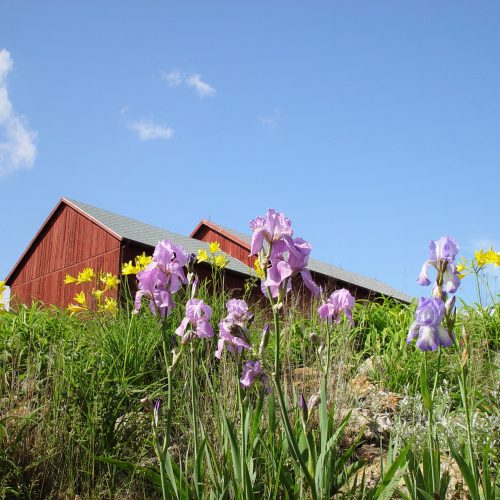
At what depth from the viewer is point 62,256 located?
22453mm

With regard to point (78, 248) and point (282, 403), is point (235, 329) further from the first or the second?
point (78, 248)

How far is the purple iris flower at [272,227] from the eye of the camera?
2025mm

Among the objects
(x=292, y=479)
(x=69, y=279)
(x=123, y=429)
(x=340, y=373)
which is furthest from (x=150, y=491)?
(x=69, y=279)

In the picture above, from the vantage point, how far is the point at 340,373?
413 cm

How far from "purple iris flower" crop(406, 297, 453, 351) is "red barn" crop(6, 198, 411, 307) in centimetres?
1616

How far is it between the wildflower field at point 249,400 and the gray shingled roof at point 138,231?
12.4 metres

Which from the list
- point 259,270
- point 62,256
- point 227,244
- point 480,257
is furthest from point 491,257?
point 227,244

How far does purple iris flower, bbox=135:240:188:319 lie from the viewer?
235 cm

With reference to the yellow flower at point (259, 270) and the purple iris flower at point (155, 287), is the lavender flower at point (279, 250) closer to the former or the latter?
the yellow flower at point (259, 270)

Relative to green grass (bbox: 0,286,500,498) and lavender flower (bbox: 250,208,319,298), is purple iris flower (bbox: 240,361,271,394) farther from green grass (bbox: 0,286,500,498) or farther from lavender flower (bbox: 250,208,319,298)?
lavender flower (bbox: 250,208,319,298)

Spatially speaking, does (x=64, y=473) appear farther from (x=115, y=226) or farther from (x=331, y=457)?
(x=115, y=226)

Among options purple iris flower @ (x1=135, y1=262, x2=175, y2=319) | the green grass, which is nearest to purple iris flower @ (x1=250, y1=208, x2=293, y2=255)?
purple iris flower @ (x1=135, y1=262, x2=175, y2=319)

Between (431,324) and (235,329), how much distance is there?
713mm

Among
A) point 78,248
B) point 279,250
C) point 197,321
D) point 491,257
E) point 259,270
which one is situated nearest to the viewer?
point 279,250
